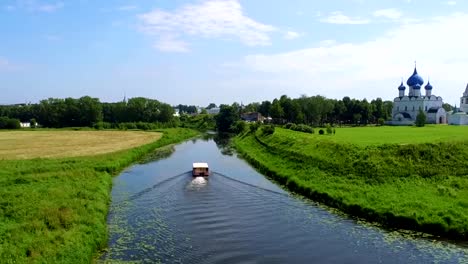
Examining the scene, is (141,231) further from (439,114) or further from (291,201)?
(439,114)

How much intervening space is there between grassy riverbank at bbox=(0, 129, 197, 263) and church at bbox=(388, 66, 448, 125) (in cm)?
10376

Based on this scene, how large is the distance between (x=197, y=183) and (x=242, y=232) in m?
15.1

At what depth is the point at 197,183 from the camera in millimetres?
39125

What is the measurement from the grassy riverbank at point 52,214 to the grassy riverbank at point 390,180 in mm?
16903

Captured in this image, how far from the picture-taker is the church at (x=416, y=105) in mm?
119688

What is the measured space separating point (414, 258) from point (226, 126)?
4761 inches

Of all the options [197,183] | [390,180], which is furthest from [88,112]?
[390,180]

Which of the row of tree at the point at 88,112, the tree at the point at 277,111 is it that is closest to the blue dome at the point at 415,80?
the tree at the point at 277,111

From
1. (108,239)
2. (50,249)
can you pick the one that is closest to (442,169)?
(108,239)

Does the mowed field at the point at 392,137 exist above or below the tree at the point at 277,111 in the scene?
below

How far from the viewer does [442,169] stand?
35344 mm

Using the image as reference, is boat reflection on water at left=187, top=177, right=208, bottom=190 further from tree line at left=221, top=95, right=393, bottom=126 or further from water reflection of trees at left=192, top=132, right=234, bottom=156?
tree line at left=221, top=95, right=393, bottom=126

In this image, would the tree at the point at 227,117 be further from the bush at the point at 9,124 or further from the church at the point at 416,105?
the bush at the point at 9,124

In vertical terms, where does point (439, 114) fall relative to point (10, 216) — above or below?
above
